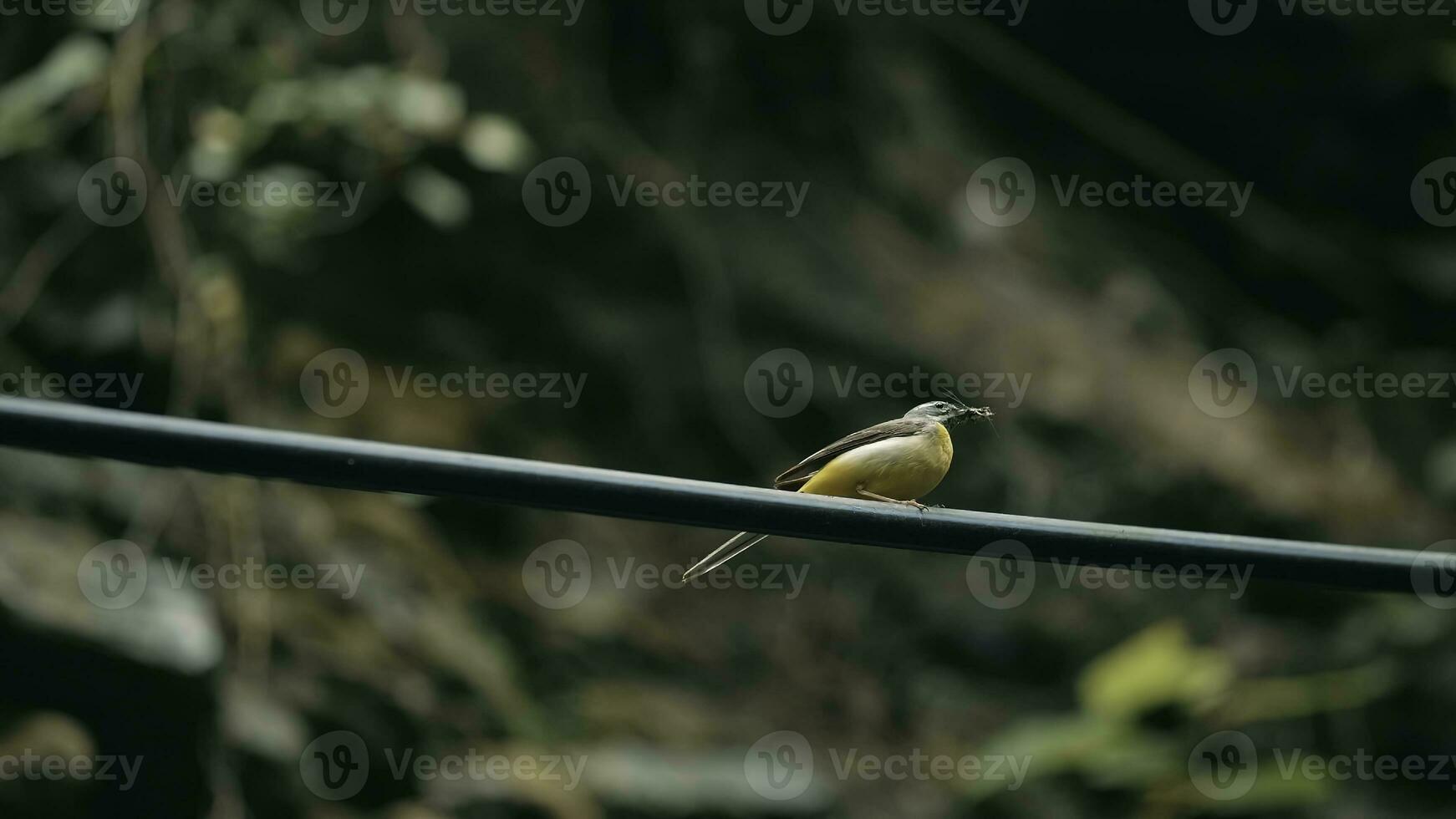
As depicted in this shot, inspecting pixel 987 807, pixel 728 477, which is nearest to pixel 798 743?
pixel 987 807

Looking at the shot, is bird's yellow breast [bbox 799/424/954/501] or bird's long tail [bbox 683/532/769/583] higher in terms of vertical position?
bird's yellow breast [bbox 799/424/954/501]

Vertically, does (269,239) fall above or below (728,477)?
above

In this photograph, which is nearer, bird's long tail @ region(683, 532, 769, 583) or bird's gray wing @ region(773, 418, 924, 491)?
bird's long tail @ region(683, 532, 769, 583)

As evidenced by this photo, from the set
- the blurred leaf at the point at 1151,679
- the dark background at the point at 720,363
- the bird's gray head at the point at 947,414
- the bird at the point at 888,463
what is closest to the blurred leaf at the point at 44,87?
the dark background at the point at 720,363

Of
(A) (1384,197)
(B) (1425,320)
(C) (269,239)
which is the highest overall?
(A) (1384,197)

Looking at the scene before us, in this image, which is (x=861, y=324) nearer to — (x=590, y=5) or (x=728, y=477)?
(x=728, y=477)

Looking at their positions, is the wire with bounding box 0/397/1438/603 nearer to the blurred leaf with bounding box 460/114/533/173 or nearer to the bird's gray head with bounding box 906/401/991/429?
the bird's gray head with bounding box 906/401/991/429

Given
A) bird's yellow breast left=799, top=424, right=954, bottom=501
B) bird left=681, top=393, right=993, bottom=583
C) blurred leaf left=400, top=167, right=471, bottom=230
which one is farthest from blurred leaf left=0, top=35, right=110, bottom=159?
bird's yellow breast left=799, top=424, right=954, bottom=501

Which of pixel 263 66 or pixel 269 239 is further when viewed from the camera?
pixel 269 239
